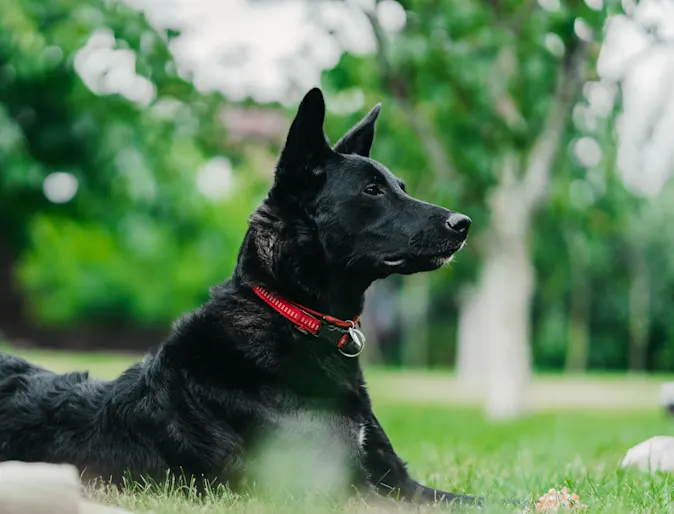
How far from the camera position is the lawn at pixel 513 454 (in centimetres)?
364

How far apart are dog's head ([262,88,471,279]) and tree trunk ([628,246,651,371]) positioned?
114 ft

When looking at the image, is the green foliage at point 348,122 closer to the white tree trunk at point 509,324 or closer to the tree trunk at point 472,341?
the white tree trunk at point 509,324

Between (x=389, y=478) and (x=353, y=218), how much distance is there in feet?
3.87

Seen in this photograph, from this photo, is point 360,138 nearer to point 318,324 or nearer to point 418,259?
point 418,259

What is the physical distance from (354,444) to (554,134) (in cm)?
937

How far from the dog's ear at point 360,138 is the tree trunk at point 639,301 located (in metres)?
34.2

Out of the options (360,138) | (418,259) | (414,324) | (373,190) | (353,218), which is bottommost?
(414,324)

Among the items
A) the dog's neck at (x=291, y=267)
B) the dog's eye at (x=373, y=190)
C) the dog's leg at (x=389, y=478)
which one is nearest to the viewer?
the dog's leg at (x=389, y=478)

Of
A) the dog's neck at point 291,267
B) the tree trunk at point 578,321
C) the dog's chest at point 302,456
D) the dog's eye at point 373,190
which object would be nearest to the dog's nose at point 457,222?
the dog's eye at point 373,190

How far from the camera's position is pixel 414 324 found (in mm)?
39156

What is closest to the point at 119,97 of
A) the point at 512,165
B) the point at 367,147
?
the point at 512,165

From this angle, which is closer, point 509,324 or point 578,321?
point 509,324

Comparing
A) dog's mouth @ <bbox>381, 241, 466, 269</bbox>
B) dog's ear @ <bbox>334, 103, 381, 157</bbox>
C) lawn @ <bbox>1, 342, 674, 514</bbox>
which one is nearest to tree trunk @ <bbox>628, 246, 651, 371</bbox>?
lawn @ <bbox>1, 342, 674, 514</bbox>

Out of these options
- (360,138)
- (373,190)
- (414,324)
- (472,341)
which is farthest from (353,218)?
(414,324)
